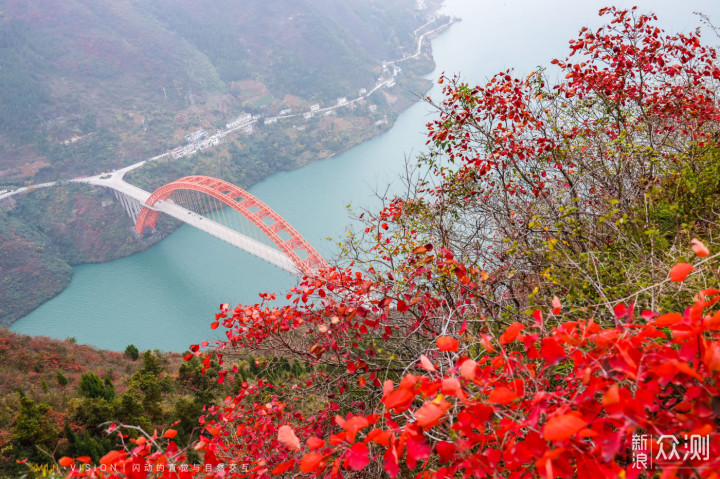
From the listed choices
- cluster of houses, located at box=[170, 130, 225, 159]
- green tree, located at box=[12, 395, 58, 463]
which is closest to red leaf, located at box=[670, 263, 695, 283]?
green tree, located at box=[12, 395, 58, 463]

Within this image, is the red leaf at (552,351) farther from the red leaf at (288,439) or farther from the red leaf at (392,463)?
the red leaf at (288,439)

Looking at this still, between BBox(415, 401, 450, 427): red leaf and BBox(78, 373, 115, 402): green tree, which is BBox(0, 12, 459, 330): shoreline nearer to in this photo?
BBox(78, 373, 115, 402): green tree

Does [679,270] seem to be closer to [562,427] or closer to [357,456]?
[562,427]

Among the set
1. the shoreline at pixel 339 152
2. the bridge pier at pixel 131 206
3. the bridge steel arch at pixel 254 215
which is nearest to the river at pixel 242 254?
the shoreline at pixel 339 152

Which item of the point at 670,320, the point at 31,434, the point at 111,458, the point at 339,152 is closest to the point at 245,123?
the point at 339,152

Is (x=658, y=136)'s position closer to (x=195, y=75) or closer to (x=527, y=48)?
(x=527, y=48)

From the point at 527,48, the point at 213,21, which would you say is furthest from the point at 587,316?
the point at 213,21

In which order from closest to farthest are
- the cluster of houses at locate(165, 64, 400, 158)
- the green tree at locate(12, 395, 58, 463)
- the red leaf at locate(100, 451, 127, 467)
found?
the red leaf at locate(100, 451, 127, 467), the green tree at locate(12, 395, 58, 463), the cluster of houses at locate(165, 64, 400, 158)
